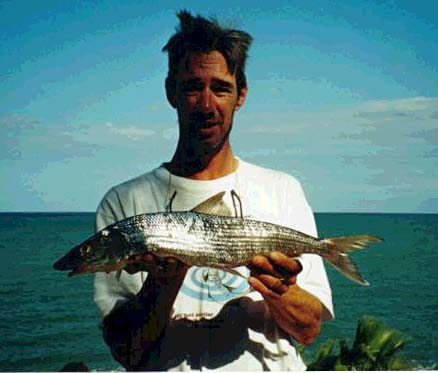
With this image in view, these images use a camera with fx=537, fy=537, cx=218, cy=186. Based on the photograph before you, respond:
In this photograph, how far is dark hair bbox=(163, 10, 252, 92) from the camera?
2.15m

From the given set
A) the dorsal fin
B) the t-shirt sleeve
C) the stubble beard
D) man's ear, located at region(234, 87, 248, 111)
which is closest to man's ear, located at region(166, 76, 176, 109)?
the stubble beard

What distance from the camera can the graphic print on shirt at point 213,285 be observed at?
2.04m

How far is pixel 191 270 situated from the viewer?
2084mm

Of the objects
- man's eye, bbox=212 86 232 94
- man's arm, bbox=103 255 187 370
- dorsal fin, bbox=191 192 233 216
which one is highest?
man's eye, bbox=212 86 232 94

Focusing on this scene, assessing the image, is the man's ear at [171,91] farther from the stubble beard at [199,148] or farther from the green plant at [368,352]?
the green plant at [368,352]

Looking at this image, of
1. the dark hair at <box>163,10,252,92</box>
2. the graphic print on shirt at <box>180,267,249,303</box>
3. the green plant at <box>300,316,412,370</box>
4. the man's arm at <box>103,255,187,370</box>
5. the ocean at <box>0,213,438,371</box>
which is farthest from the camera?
the ocean at <box>0,213,438,371</box>

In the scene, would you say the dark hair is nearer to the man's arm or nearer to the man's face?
the man's face

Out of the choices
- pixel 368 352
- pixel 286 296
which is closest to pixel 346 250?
pixel 286 296

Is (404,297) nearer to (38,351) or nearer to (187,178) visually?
(38,351)

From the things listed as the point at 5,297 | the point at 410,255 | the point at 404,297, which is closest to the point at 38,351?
the point at 5,297

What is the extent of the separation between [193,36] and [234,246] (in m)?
0.87

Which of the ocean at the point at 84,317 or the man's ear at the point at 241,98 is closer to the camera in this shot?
the man's ear at the point at 241,98

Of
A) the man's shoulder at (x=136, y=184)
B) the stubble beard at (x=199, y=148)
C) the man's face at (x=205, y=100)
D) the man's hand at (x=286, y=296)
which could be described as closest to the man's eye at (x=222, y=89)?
the man's face at (x=205, y=100)

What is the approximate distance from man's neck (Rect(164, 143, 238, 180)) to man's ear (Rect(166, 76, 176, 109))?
0.72 feet
